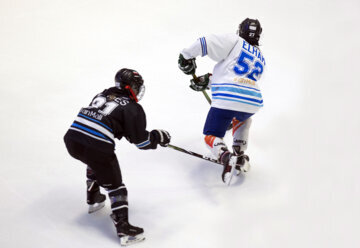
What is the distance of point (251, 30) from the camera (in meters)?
3.01

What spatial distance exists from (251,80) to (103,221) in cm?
133

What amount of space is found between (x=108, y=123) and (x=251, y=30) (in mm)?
1259

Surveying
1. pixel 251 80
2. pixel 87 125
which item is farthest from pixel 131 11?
pixel 87 125

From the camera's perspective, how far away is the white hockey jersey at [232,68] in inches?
112

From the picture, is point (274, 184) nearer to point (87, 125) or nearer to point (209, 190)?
point (209, 190)

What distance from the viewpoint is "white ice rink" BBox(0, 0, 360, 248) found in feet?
8.45

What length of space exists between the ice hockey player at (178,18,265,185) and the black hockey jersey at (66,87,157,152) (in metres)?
0.63

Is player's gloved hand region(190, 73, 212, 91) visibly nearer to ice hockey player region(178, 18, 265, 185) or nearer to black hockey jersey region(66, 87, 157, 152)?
ice hockey player region(178, 18, 265, 185)

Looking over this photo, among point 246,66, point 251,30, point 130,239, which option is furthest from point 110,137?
point 251,30

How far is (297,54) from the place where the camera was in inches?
191

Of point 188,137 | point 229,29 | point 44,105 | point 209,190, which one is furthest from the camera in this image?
point 229,29

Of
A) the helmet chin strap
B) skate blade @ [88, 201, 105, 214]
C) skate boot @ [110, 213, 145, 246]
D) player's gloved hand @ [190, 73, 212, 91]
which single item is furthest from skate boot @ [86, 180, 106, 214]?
player's gloved hand @ [190, 73, 212, 91]

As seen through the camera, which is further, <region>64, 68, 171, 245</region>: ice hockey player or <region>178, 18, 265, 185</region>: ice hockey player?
<region>178, 18, 265, 185</region>: ice hockey player

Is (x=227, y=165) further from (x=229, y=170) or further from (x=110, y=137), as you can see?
(x=110, y=137)
